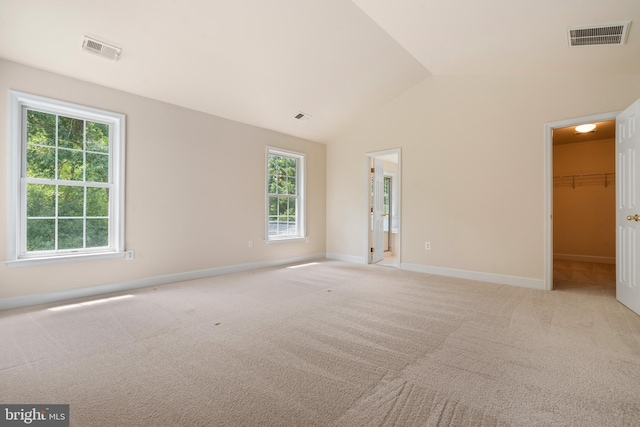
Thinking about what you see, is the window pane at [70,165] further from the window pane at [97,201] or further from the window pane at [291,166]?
the window pane at [291,166]

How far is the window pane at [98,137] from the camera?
3.75m

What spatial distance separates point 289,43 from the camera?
12.0ft

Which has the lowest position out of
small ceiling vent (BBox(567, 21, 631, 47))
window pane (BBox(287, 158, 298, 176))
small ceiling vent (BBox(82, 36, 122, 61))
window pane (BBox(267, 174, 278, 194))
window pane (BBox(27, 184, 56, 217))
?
window pane (BBox(27, 184, 56, 217))

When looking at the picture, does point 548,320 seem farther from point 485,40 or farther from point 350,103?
point 350,103

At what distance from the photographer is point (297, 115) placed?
17.3 feet

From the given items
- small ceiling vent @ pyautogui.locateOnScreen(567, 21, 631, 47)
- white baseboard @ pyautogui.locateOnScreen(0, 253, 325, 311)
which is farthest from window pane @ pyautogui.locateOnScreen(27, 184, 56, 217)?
small ceiling vent @ pyautogui.locateOnScreen(567, 21, 631, 47)

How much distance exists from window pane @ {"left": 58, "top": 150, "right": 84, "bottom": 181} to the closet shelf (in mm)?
8684

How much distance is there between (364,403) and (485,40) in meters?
3.91

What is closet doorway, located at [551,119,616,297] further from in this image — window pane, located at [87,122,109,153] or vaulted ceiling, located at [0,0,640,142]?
window pane, located at [87,122,109,153]

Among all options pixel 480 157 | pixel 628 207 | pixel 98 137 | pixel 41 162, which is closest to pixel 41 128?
pixel 41 162

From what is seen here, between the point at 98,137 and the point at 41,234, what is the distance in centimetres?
129

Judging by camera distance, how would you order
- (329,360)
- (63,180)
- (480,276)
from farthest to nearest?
1. (480,276)
2. (63,180)
3. (329,360)

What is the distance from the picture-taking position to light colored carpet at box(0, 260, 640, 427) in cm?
157

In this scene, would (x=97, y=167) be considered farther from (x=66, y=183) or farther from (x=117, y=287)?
(x=117, y=287)
